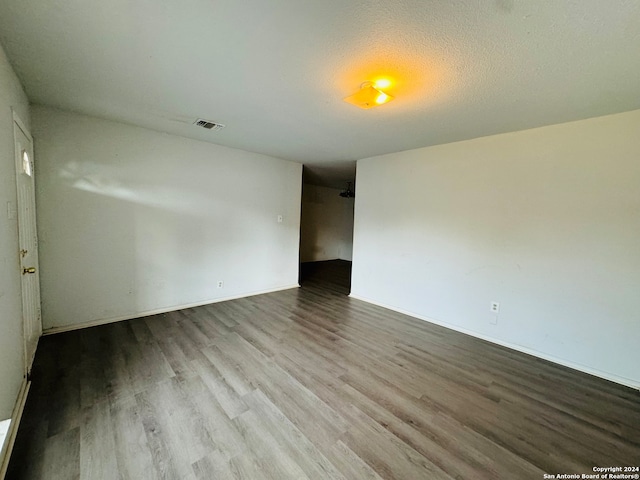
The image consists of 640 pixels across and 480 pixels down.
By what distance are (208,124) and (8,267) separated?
213 cm

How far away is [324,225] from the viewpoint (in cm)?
784

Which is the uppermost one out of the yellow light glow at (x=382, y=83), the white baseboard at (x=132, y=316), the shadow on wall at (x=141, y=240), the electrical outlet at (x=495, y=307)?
the yellow light glow at (x=382, y=83)

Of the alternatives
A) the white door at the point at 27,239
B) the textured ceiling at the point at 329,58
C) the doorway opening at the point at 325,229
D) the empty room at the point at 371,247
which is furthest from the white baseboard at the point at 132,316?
the doorway opening at the point at 325,229

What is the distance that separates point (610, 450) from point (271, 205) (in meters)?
4.44

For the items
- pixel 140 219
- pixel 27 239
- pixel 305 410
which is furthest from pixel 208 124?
pixel 305 410

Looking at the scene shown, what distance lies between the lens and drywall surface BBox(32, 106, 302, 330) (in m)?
2.62

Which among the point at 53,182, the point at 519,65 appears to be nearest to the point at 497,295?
the point at 519,65

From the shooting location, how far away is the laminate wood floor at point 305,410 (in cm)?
134

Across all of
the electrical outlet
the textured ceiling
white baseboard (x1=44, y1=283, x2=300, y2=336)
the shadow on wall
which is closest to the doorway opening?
Answer: white baseboard (x1=44, y1=283, x2=300, y2=336)

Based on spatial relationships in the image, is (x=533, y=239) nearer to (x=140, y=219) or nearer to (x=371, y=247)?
(x=371, y=247)

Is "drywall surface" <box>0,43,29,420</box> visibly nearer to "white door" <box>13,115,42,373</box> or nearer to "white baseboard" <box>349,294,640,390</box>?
"white door" <box>13,115,42,373</box>

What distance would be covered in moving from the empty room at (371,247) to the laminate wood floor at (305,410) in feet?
0.06

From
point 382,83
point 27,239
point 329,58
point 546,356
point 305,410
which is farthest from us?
point 546,356

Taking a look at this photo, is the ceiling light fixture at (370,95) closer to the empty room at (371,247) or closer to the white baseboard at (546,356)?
the empty room at (371,247)
